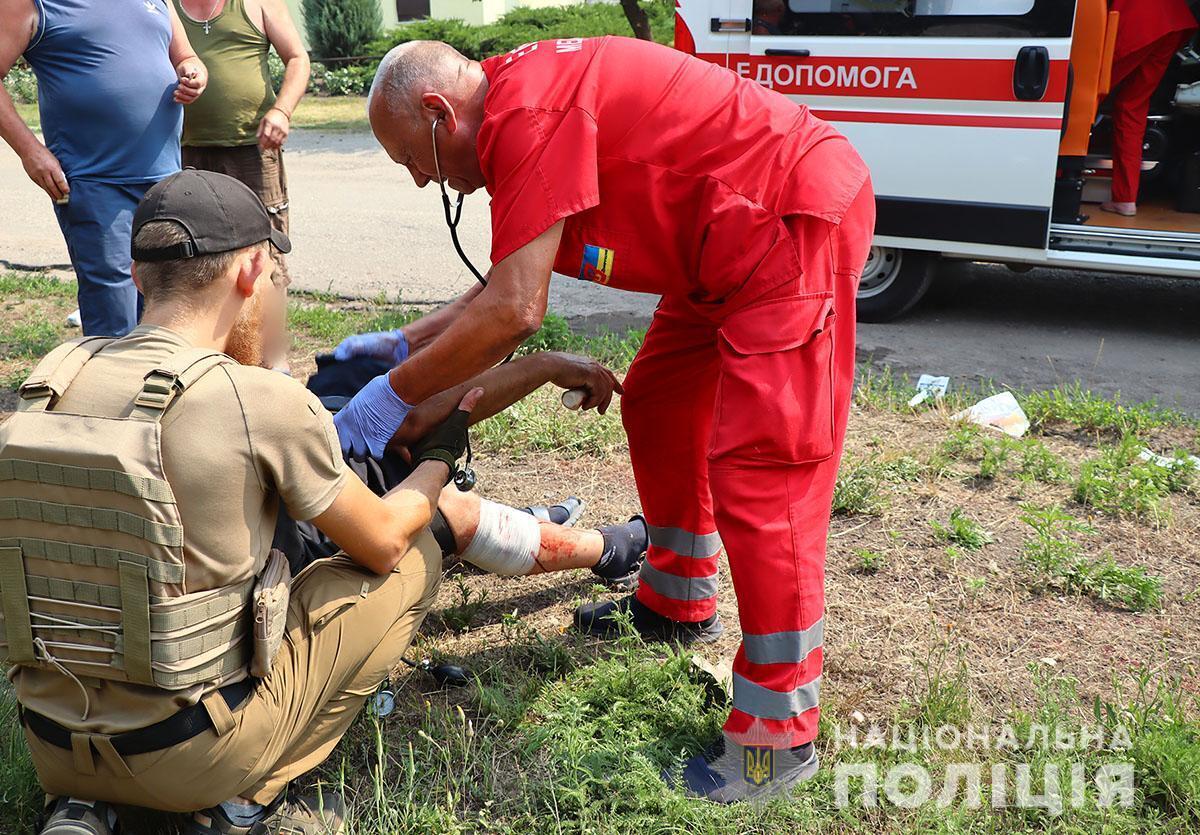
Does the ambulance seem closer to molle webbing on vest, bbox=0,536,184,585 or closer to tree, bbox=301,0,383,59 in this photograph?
molle webbing on vest, bbox=0,536,184,585

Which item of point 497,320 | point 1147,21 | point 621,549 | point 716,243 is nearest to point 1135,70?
point 1147,21

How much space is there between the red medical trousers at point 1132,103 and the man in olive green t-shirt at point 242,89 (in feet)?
16.1

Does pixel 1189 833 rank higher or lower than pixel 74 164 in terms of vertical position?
lower

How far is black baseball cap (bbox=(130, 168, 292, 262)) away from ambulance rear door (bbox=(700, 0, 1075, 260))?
450 centimetres

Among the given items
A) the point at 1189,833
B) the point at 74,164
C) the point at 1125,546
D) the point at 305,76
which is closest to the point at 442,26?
the point at 305,76

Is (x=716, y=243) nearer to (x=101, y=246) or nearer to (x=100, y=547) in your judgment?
(x=100, y=547)

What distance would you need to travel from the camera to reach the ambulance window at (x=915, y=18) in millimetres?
5445

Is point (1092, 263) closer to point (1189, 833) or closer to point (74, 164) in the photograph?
point (1189, 833)

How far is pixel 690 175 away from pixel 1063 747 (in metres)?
1.67

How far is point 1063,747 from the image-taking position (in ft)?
8.64

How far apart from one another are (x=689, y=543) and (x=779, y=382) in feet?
2.80

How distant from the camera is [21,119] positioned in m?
4.07

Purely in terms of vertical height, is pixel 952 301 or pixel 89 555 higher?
pixel 89 555

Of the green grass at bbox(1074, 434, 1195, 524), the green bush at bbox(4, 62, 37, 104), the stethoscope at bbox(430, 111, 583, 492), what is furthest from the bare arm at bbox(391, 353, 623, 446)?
the green bush at bbox(4, 62, 37, 104)
